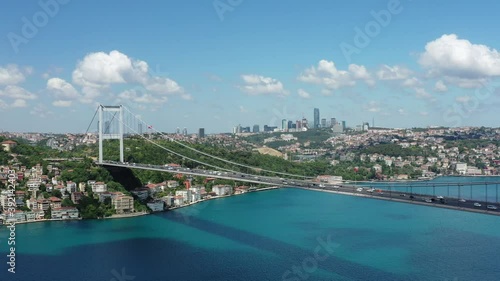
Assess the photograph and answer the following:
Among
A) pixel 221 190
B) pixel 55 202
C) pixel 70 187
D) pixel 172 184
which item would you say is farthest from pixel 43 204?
pixel 221 190

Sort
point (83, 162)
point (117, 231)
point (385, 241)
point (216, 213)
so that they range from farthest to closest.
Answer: point (83, 162)
point (216, 213)
point (117, 231)
point (385, 241)

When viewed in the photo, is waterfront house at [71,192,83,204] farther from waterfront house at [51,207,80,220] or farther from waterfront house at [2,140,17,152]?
waterfront house at [2,140,17,152]

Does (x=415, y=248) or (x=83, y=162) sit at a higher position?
(x=83, y=162)

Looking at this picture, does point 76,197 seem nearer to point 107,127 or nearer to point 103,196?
point 103,196

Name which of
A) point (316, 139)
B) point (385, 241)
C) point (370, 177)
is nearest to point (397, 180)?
point (370, 177)

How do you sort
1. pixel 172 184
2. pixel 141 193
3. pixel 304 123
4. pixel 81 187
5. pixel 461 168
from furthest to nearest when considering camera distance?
pixel 304 123 < pixel 461 168 < pixel 172 184 < pixel 141 193 < pixel 81 187

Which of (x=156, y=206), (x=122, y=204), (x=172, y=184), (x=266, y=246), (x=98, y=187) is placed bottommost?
(x=266, y=246)

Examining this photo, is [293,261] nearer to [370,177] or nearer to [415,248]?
[415,248]

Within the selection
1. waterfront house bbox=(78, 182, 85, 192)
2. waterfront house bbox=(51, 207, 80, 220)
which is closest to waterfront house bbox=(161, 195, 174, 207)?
waterfront house bbox=(78, 182, 85, 192)

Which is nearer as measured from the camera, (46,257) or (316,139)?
(46,257)
